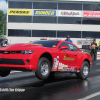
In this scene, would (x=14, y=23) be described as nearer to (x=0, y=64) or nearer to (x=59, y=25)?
(x=59, y=25)

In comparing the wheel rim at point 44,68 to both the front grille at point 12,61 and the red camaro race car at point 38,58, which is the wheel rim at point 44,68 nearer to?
the red camaro race car at point 38,58

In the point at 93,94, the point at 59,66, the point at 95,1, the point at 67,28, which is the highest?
Result: the point at 95,1

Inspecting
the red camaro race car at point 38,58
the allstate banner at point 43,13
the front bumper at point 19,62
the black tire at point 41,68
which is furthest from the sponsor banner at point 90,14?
the front bumper at point 19,62

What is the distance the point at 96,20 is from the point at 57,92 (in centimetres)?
4639

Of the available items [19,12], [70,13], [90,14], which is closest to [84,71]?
[19,12]

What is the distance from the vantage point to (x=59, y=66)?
723cm

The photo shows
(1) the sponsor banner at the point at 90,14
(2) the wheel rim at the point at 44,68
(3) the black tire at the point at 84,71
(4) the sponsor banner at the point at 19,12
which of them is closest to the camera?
(2) the wheel rim at the point at 44,68

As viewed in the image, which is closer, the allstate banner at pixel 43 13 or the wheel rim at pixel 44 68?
the wheel rim at pixel 44 68

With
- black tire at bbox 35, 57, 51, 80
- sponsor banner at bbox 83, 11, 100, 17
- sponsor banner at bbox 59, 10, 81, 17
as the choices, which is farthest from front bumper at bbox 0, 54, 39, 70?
sponsor banner at bbox 83, 11, 100, 17

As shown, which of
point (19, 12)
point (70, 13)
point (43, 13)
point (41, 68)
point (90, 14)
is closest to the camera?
point (41, 68)

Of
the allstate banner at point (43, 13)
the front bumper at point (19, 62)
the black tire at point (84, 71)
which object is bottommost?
the black tire at point (84, 71)

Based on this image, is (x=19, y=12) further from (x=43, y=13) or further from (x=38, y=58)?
(x=38, y=58)

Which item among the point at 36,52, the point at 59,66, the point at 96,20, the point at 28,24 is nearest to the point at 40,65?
the point at 36,52

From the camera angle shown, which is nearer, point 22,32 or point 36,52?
point 36,52
